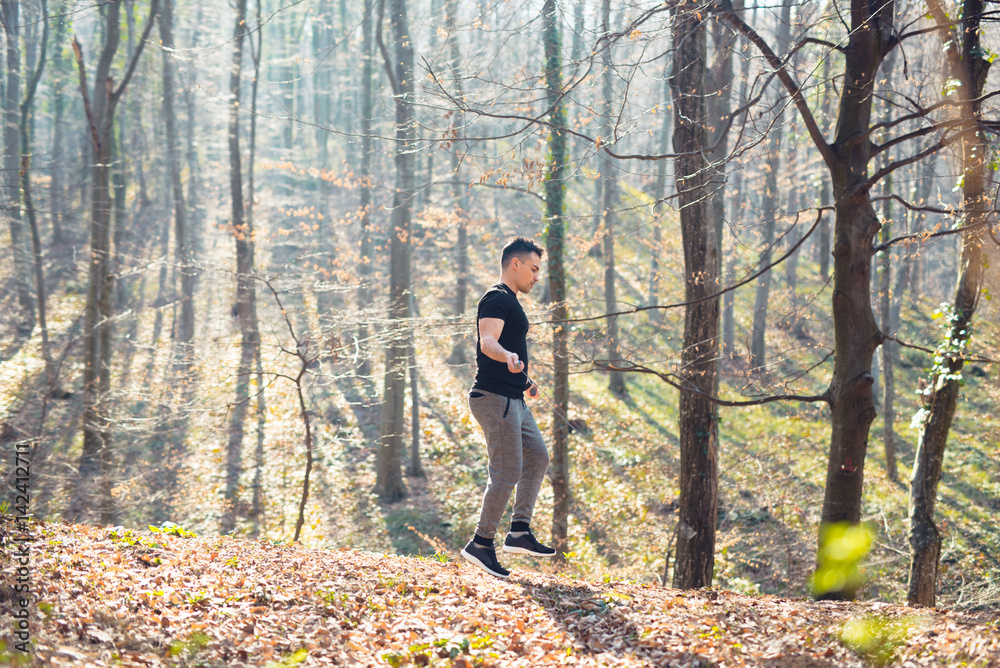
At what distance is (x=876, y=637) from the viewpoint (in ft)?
11.8

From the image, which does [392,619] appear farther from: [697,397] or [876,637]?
[697,397]

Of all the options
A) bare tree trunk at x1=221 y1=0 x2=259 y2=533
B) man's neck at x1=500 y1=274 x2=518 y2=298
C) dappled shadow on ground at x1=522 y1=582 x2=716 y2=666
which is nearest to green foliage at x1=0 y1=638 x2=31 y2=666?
dappled shadow on ground at x1=522 y1=582 x2=716 y2=666

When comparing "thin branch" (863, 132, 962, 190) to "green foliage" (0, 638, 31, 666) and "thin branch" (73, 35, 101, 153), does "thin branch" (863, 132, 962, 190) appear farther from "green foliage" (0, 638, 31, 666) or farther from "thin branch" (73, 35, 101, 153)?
"thin branch" (73, 35, 101, 153)

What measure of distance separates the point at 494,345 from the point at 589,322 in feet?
41.1

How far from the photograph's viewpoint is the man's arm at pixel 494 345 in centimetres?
409

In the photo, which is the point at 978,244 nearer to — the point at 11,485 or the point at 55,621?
the point at 55,621

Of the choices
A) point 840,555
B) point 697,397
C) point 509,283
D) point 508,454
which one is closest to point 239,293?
point 697,397

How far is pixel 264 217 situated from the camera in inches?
1260

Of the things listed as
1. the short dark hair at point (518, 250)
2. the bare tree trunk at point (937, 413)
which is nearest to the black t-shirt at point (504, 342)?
the short dark hair at point (518, 250)

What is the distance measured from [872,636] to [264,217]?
107 ft

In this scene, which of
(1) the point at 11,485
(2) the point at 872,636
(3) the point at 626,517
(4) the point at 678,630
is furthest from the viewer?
(3) the point at 626,517

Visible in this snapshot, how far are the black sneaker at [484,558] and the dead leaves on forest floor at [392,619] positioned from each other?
6.5 inches

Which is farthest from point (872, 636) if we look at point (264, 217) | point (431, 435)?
point (264, 217)

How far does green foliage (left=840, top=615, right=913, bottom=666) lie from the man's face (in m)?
2.93
